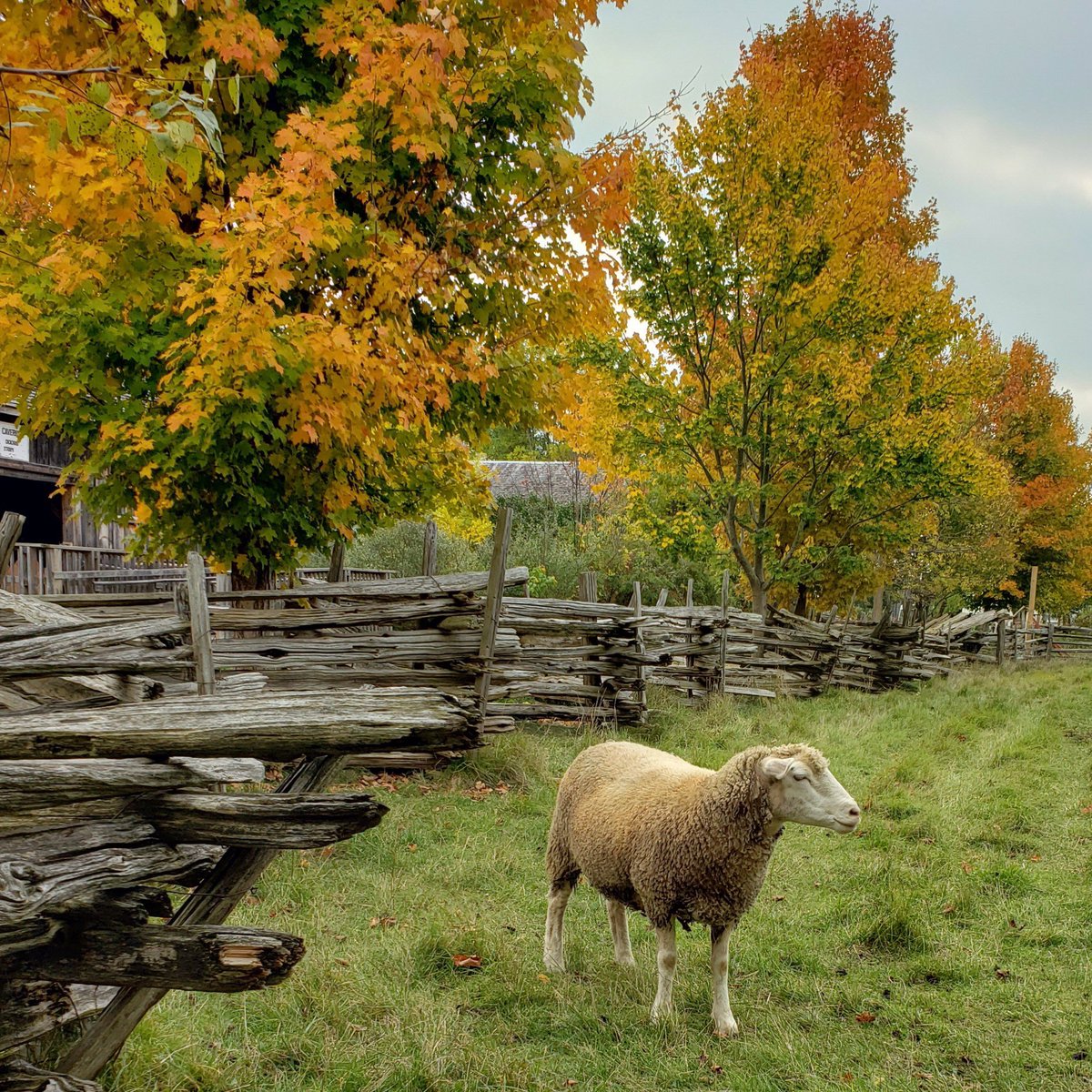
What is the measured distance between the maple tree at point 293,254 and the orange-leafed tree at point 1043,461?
25.3 meters

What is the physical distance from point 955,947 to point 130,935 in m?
4.70

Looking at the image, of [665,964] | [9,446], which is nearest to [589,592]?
[665,964]

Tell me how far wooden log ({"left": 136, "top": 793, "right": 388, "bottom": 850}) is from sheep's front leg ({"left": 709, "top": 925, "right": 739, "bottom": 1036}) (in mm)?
2751

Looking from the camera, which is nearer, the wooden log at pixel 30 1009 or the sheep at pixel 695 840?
the wooden log at pixel 30 1009

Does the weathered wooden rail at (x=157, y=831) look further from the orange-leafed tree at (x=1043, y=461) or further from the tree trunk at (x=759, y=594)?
the orange-leafed tree at (x=1043, y=461)

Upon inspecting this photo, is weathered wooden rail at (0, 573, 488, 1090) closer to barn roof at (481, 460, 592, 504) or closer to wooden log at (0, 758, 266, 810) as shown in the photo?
wooden log at (0, 758, 266, 810)

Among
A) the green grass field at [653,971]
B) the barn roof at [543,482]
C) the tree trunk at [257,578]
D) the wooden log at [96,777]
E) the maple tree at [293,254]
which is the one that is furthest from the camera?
the barn roof at [543,482]

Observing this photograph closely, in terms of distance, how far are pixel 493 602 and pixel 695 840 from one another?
167 inches

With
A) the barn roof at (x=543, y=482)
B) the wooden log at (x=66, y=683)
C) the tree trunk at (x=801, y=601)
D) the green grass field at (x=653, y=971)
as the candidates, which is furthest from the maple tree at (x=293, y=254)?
the barn roof at (x=543, y=482)

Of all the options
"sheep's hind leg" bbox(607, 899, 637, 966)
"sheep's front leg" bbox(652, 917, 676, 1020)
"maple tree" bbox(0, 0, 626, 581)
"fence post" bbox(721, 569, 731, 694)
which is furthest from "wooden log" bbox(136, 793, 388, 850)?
"fence post" bbox(721, 569, 731, 694)

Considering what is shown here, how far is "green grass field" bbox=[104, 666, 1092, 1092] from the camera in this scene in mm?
3742

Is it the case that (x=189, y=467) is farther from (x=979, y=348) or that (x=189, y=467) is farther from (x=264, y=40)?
(x=979, y=348)

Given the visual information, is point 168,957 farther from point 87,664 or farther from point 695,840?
point 695,840

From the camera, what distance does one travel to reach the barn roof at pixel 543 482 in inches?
1176
